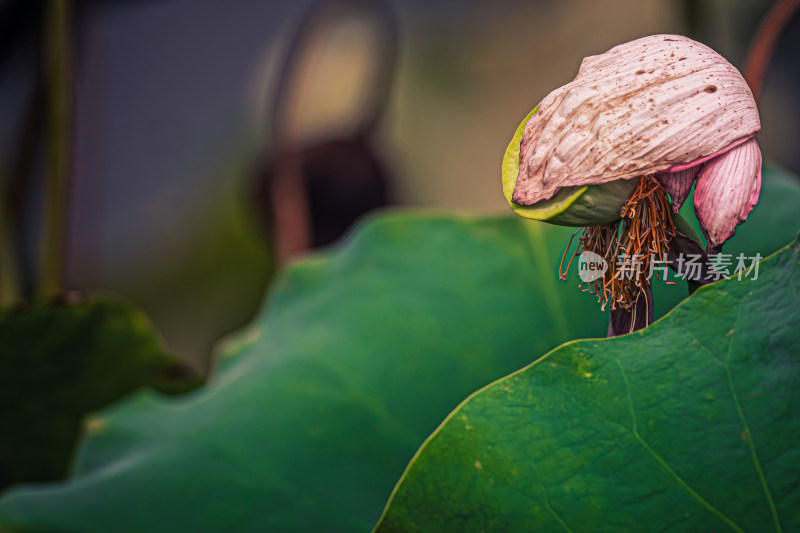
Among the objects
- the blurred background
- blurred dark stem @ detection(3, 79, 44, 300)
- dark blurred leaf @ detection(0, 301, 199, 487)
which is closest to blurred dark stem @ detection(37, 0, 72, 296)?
dark blurred leaf @ detection(0, 301, 199, 487)

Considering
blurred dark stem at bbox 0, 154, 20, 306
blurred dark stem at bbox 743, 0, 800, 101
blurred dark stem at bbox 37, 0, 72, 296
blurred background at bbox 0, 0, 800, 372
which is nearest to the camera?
blurred dark stem at bbox 743, 0, 800, 101

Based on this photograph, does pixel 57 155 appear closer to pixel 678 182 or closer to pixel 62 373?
pixel 62 373

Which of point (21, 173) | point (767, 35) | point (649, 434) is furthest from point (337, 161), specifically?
point (649, 434)

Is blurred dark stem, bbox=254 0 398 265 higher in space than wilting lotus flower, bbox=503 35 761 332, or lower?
lower

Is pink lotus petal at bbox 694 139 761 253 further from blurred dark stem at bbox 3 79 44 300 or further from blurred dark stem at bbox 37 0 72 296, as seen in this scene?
blurred dark stem at bbox 3 79 44 300

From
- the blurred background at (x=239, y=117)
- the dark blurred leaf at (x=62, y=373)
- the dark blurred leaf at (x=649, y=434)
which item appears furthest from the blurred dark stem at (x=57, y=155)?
the dark blurred leaf at (x=649, y=434)

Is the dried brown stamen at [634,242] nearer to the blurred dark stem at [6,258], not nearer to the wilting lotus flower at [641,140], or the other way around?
the wilting lotus flower at [641,140]
